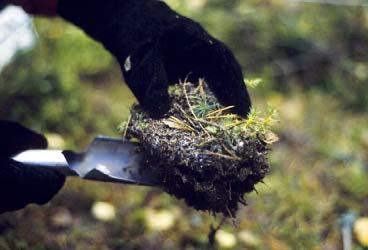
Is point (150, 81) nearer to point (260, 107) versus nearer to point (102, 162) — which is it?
point (102, 162)

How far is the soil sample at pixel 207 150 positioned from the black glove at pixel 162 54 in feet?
0.23

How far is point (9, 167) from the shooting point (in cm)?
158

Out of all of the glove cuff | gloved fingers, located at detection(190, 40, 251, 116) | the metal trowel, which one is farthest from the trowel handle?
gloved fingers, located at detection(190, 40, 251, 116)

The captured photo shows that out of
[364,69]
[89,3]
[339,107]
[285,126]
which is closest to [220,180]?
[89,3]

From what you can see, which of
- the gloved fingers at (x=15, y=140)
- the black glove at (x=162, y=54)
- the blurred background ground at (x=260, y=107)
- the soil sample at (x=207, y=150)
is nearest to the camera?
the soil sample at (x=207, y=150)

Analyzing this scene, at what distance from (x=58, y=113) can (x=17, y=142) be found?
79cm

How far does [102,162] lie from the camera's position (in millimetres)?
1638

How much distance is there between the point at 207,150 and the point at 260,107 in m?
1.22

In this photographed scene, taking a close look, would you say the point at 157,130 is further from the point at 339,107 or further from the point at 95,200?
the point at 339,107

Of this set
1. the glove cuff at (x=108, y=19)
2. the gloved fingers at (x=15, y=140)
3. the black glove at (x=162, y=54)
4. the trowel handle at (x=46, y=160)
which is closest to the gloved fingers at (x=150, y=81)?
the black glove at (x=162, y=54)

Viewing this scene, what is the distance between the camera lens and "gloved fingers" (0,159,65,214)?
1576mm

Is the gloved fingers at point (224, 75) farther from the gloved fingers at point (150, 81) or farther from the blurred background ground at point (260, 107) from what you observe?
the blurred background ground at point (260, 107)

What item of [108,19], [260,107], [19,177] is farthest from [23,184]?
[260,107]

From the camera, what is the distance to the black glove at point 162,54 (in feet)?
5.13
